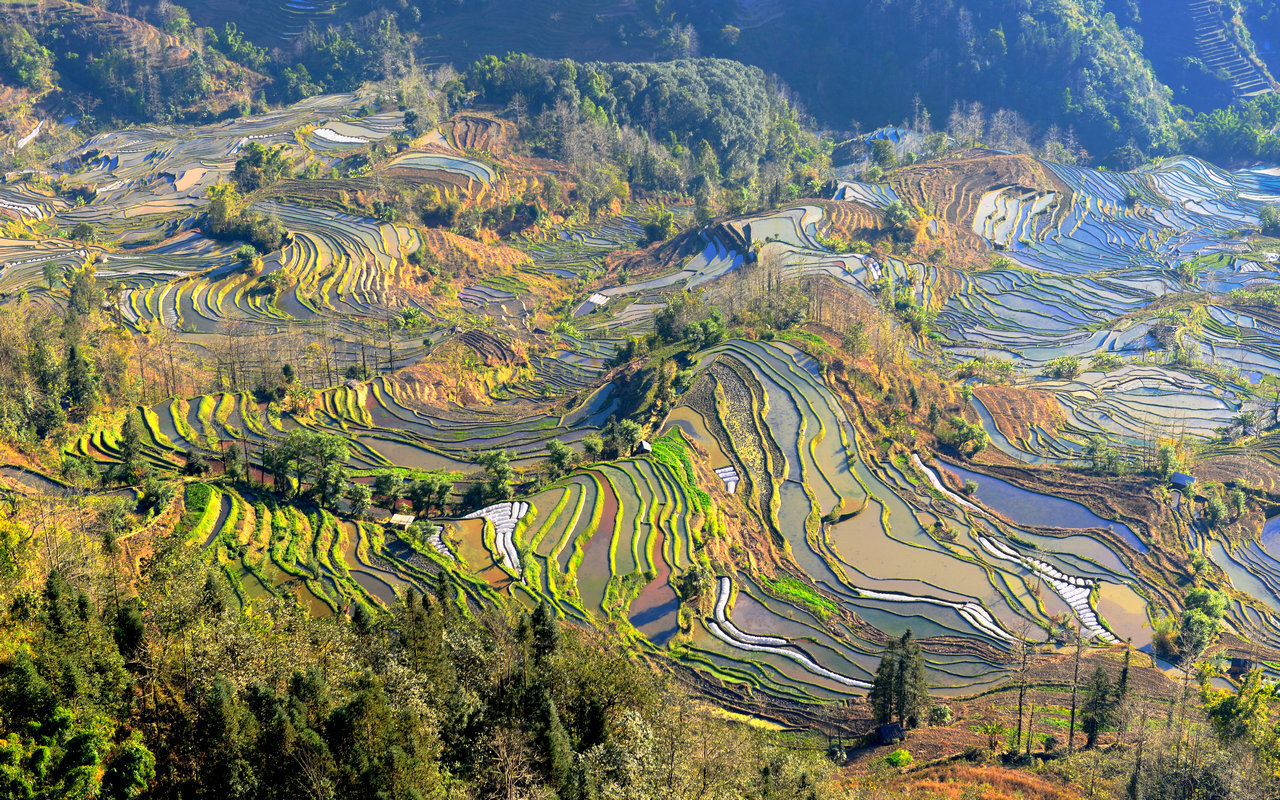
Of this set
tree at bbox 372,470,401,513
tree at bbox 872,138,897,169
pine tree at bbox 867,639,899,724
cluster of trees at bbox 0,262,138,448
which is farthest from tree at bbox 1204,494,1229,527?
tree at bbox 872,138,897,169

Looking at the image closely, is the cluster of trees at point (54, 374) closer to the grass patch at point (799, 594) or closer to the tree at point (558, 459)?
the tree at point (558, 459)

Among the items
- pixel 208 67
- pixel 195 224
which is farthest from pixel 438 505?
pixel 208 67

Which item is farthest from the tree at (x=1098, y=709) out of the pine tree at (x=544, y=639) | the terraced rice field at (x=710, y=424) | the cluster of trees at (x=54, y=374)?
the cluster of trees at (x=54, y=374)

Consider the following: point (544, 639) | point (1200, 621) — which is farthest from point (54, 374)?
point (1200, 621)

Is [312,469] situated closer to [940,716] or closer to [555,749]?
[555,749]

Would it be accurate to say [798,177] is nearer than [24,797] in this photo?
No

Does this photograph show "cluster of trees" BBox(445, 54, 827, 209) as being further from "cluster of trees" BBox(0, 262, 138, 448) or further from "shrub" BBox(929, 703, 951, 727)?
"shrub" BBox(929, 703, 951, 727)

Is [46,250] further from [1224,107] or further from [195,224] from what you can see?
[1224,107]
